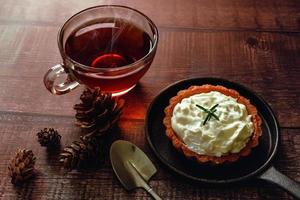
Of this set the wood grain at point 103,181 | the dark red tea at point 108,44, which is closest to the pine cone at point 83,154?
the wood grain at point 103,181

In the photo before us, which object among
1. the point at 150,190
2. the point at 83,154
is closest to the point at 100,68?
the point at 83,154

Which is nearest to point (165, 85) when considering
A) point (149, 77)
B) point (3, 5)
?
point (149, 77)

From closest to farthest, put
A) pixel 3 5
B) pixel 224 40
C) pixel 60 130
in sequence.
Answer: pixel 60 130, pixel 224 40, pixel 3 5

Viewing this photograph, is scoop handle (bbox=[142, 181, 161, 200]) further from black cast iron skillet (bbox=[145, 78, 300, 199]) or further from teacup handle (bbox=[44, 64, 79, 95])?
teacup handle (bbox=[44, 64, 79, 95])

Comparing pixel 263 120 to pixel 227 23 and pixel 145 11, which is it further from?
pixel 145 11

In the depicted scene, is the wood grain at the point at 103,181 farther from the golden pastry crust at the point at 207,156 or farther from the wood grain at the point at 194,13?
the wood grain at the point at 194,13

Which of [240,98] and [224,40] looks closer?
[240,98]
